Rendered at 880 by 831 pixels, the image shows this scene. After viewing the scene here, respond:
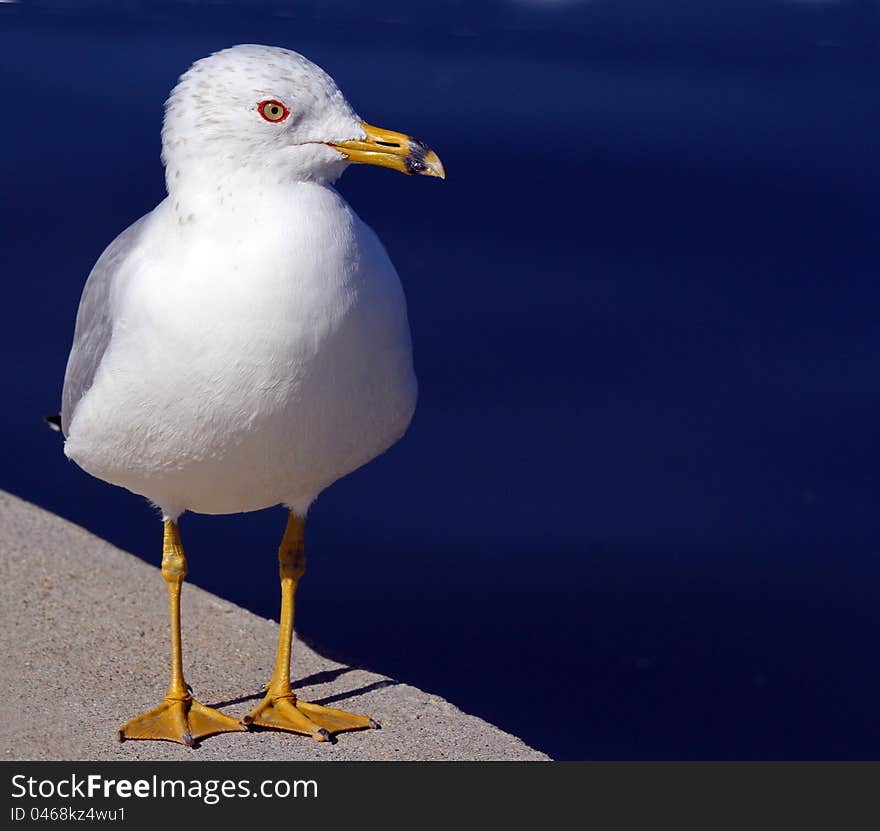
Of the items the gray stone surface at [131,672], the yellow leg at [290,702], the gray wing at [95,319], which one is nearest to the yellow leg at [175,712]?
the gray stone surface at [131,672]

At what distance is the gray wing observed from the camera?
566cm

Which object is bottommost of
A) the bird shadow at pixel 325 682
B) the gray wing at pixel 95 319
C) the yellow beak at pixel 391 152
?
the bird shadow at pixel 325 682

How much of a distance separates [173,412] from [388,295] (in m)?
0.86

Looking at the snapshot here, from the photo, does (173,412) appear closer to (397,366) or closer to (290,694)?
(397,366)

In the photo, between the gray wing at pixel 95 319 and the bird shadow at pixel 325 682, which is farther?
the bird shadow at pixel 325 682

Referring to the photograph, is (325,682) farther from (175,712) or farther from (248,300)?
(248,300)

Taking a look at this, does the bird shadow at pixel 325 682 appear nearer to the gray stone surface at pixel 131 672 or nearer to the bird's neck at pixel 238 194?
the gray stone surface at pixel 131 672

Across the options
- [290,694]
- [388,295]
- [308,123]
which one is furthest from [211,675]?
[308,123]

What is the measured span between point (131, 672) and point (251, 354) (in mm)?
2253

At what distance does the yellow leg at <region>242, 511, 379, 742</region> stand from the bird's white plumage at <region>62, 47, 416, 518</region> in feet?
2.94

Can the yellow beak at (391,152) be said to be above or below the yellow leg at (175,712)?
above

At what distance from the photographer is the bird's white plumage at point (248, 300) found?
5.07m

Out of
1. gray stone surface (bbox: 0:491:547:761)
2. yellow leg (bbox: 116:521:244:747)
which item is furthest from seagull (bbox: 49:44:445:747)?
gray stone surface (bbox: 0:491:547:761)

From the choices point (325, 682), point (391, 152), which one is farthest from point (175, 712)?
point (391, 152)
